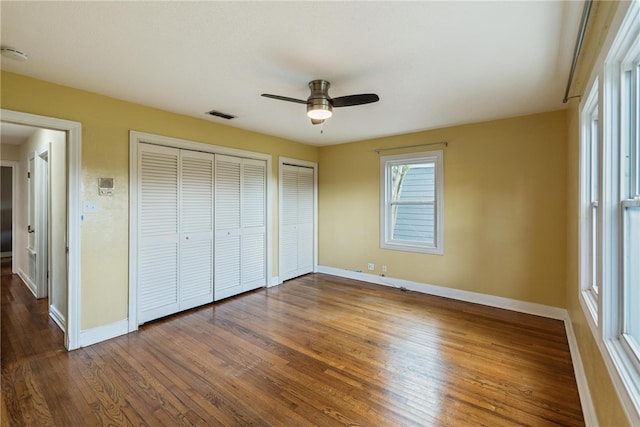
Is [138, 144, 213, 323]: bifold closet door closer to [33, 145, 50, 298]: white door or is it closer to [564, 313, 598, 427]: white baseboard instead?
[33, 145, 50, 298]: white door

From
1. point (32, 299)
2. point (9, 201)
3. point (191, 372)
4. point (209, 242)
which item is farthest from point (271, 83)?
point (9, 201)

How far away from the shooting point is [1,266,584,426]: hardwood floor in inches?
74.7

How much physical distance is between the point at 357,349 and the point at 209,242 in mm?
2396

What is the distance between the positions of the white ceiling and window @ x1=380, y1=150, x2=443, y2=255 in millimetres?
1316

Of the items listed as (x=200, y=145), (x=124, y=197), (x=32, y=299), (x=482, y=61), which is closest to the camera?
(x=482, y=61)

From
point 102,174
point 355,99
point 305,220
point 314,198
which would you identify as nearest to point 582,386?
point 355,99

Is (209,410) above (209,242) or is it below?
below

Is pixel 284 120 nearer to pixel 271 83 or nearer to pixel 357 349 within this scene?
pixel 271 83

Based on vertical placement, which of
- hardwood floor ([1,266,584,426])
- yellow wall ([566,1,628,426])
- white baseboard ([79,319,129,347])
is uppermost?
yellow wall ([566,1,628,426])

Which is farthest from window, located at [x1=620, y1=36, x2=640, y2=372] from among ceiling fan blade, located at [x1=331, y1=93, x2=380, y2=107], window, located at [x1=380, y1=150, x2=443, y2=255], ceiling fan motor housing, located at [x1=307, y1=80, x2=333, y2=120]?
window, located at [x1=380, y1=150, x2=443, y2=255]

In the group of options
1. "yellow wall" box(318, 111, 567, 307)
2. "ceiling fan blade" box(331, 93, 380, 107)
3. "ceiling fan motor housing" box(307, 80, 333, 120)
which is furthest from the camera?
"yellow wall" box(318, 111, 567, 307)

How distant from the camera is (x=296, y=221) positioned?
5273 millimetres

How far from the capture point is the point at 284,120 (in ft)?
12.6

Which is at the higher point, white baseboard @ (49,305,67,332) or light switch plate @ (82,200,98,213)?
light switch plate @ (82,200,98,213)
